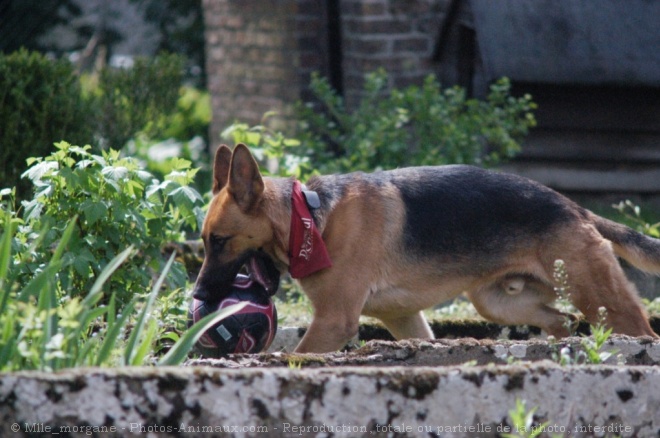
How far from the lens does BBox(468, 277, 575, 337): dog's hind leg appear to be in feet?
18.4

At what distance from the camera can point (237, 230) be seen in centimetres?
507

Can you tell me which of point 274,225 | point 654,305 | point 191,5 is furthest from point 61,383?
point 191,5

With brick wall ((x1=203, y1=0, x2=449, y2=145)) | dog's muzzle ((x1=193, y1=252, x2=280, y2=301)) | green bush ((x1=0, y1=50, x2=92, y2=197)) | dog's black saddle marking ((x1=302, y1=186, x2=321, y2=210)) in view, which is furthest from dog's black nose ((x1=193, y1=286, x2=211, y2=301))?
brick wall ((x1=203, y1=0, x2=449, y2=145))

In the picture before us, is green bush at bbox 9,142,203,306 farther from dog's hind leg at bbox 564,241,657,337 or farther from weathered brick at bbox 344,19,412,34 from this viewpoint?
weathered brick at bbox 344,19,412,34

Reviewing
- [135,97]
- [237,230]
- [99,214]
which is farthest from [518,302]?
[135,97]

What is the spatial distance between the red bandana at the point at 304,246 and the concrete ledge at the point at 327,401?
6.82 feet

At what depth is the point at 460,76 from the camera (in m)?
9.70

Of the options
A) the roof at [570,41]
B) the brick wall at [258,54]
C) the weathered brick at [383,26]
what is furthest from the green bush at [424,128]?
the brick wall at [258,54]

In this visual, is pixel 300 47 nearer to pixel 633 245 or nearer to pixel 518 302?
pixel 518 302

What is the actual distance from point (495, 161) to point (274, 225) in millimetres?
3730

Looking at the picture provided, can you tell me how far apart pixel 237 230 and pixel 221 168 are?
0.53 metres

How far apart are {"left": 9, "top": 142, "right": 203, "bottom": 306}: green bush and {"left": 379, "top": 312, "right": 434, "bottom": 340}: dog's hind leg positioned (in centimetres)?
125

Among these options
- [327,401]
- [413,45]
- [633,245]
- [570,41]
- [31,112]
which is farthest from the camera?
[413,45]

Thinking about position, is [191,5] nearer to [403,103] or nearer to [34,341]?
[403,103]
